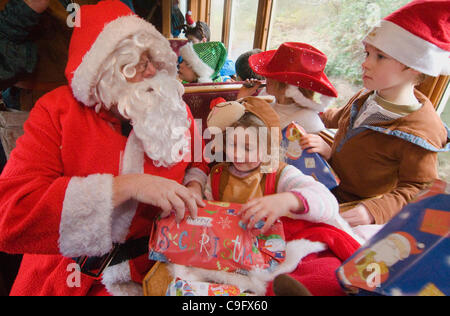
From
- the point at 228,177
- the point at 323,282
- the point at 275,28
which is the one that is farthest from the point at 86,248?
the point at 275,28

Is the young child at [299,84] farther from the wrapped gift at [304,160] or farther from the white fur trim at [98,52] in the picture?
the white fur trim at [98,52]

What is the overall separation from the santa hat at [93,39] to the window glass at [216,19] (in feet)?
14.1

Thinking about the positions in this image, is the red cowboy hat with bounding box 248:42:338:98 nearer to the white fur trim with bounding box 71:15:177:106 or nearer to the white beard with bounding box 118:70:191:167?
the white beard with bounding box 118:70:191:167

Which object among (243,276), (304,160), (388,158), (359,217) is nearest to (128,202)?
(243,276)

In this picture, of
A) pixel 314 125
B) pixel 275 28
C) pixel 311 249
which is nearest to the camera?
pixel 311 249

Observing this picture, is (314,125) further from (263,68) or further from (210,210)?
(210,210)

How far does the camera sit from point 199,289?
62cm

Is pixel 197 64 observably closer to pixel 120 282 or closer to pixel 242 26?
pixel 120 282

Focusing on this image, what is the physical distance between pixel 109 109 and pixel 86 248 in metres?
0.47

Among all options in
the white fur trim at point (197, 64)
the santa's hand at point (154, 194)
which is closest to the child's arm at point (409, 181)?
the santa's hand at point (154, 194)

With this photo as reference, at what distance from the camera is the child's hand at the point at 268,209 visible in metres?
0.70

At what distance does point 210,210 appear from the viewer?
0.76 meters

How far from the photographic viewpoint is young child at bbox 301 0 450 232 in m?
0.85

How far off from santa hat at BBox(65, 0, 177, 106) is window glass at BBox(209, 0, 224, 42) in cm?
429
